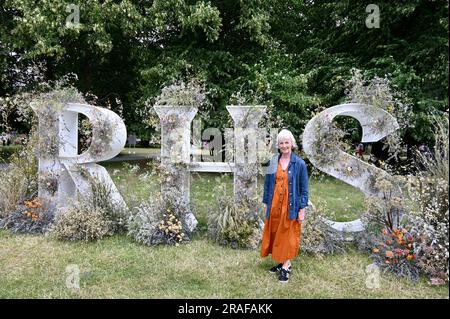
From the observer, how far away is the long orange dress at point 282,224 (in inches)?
162

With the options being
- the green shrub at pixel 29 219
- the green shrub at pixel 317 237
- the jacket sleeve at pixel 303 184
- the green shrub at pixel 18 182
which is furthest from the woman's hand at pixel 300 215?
the green shrub at pixel 18 182

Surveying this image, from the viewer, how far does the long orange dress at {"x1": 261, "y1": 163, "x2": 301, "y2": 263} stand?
4.11 m

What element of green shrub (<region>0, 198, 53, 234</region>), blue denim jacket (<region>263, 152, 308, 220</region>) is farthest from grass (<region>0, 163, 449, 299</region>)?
blue denim jacket (<region>263, 152, 308, 220</region>)

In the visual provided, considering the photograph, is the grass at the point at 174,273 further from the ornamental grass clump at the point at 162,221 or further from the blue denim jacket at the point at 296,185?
the blue denim jacket at the point at 296,185

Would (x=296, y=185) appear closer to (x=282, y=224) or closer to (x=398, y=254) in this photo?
(x=282, y=224)

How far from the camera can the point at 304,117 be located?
451 inches

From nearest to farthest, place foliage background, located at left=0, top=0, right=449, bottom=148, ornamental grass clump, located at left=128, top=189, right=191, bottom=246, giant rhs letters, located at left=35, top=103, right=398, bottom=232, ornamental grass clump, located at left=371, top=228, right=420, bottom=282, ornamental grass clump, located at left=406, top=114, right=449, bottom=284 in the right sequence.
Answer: ornamental grass clump, located at left=406, top=114, right=449, bottom=284 < ornamental grass clump, located at left=371, top=228, right=420, bottom=282 < ornamental grass clump, located at left=128, top=189, right=191, bottom=246 < giant rhs letters, located at left=35, top=103, right=398, bottom=232 < foliage background, located at left=0, top=0, right=449, bottom=148

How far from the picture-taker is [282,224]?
163 inches

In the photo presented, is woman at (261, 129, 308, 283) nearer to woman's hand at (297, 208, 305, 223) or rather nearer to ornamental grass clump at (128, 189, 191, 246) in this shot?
woman's hand at (297, 208, 305, 223)

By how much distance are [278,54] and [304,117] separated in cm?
221

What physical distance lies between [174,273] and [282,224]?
1353mm

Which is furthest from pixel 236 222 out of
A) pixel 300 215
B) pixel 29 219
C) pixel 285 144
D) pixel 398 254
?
pixel 29 219
